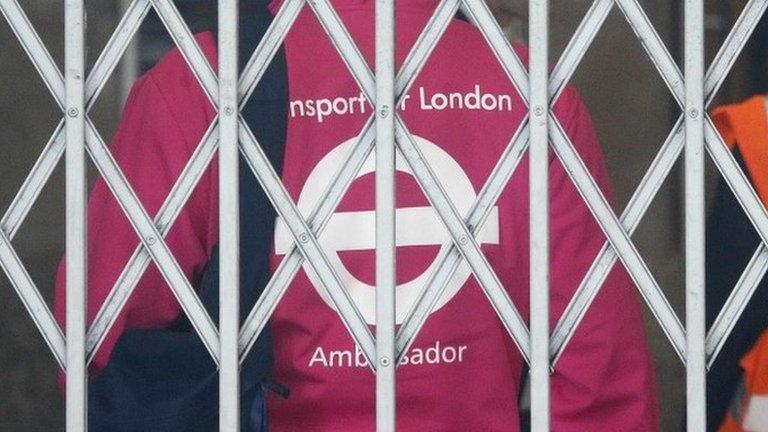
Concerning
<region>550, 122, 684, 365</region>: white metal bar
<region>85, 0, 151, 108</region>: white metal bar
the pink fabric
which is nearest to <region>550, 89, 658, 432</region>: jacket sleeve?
the pink fabric

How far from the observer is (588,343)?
98.3 inches

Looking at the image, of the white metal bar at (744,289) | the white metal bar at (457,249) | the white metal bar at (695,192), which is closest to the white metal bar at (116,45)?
the white metal bar at (457,249)

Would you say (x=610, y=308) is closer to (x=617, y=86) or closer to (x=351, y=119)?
(x=351, y=119)

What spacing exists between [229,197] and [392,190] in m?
0.24

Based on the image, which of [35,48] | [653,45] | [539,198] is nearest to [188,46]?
[35,48]

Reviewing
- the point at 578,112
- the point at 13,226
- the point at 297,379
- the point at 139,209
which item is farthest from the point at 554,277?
the point at 13,226

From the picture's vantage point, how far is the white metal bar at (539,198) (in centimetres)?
224

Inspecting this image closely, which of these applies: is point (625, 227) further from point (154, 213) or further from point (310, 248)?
point (154, 213)

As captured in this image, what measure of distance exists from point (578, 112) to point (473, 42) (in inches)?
8.2

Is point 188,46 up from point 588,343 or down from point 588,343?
up

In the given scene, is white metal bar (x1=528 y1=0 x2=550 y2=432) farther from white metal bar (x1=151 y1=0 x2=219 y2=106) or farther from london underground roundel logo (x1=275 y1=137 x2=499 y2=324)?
white metal bar (x1=151 y1=0 x2=219 y2=106)

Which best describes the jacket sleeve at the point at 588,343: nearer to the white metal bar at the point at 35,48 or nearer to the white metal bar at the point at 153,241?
the white metal bar at the point at 153,241

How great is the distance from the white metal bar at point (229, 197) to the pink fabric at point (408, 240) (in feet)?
0.45

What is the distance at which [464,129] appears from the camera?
247cm
